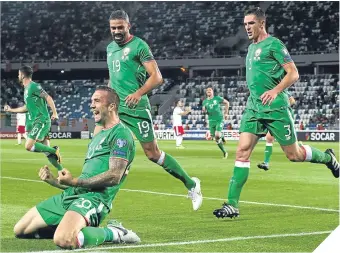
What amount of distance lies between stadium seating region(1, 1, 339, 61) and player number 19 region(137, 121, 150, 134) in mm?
43495

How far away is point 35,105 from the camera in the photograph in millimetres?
16422

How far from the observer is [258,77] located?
9.91 meters

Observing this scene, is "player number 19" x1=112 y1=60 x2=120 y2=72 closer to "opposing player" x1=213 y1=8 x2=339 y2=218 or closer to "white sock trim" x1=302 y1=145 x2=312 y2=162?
"opposing player" x1=213 y1=8 x2=339 y2=218

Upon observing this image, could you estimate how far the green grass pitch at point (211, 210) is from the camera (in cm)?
771

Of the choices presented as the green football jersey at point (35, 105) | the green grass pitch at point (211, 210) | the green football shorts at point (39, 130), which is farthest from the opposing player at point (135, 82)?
the green football shorts at point (39, 130)

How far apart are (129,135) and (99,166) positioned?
1.32 ft

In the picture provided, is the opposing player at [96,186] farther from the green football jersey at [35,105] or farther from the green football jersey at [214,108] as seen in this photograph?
the green football jersey at [214,108]

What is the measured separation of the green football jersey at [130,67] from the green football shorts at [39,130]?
258 inches

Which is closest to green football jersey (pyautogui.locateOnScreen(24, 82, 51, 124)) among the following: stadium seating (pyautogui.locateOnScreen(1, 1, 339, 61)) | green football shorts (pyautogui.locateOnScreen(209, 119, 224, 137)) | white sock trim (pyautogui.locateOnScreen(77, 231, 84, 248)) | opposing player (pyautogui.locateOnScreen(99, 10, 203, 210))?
opposing player (pyautogui.locateOnScreen(99, 10, 203, 210))

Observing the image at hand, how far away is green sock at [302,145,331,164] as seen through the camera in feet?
35.1

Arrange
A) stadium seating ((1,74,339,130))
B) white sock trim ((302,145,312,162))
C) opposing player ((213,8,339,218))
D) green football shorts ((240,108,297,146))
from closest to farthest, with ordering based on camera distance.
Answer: opposing player ((213,8,339,218)), green football shorts ((240,108,297,146)), white sock trim ((302,145,312,162)), stadium seating ((1,74,339,130))

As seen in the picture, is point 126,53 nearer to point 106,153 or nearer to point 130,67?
point 130,67

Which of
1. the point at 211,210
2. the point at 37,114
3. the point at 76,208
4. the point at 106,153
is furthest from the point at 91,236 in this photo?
the point at 37,114

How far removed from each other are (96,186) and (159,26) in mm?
55392
